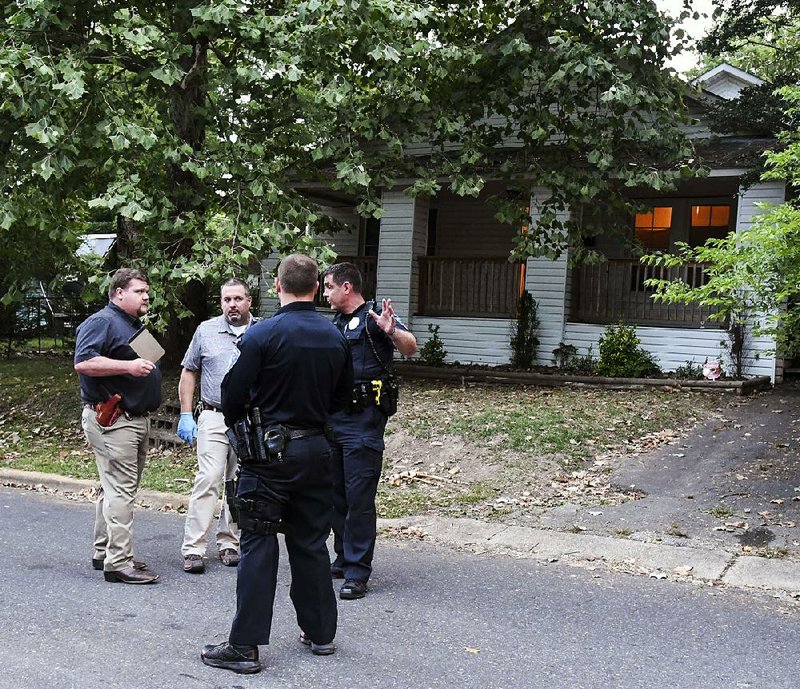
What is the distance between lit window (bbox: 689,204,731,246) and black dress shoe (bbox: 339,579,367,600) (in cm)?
1384

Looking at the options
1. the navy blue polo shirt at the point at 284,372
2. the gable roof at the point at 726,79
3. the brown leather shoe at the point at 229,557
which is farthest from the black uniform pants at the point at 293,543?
the gable roof at the point at 726,79

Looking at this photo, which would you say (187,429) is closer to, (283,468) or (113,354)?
(113,354)

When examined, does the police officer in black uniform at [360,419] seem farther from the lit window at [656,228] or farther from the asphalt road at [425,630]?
the lit window at [656,228]

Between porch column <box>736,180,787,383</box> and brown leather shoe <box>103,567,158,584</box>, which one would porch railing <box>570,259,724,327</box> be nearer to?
porch column <box>736,180,787,383</box>

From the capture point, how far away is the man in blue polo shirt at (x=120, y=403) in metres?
6.15

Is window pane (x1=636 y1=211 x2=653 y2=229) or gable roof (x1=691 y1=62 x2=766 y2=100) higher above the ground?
gable roof (x1=691 y1=62 x2=766 y2=100)

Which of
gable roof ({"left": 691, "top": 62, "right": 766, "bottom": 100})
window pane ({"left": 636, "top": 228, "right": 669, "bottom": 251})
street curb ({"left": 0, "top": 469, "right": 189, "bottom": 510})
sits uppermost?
gable roof ({"left": 691, "top": 62, "right": 766, "bottom": 100})

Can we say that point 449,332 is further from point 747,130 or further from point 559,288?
point 747,130

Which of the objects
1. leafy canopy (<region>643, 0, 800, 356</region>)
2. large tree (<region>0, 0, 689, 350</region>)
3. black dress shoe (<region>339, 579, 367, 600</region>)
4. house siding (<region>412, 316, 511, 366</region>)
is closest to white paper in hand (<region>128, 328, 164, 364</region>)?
black dress shoe (<region>339, 579, 367, 600</region>)

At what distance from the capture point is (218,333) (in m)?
6.71

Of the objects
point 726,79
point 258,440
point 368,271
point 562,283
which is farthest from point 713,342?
point 258,440

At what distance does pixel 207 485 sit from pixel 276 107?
682 cm

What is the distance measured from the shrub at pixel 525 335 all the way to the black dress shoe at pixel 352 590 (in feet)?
36.6

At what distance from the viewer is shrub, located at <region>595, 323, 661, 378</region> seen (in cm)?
1548
